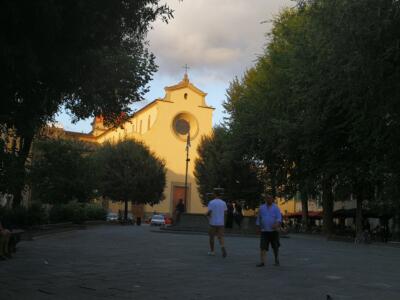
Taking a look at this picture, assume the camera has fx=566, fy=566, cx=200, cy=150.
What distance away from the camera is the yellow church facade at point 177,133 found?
77.8 m

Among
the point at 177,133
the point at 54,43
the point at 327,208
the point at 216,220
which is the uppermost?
the point at 177,133

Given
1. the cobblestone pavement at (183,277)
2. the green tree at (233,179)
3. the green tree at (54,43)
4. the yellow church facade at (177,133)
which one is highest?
the yellow church facade at (177,133)

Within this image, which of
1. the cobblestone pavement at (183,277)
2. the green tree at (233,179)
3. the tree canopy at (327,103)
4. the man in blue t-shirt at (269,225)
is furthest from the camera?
the green tree at (233,179)

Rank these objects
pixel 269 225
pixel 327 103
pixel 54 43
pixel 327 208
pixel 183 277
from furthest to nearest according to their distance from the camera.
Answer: pixel 327 208
pixel 327 103
pixel 269 225
pixel 183 277
pixel 54 43

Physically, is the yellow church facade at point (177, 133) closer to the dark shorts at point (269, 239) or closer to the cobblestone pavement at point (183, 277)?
the cobblestone pavement at point (183, 277)

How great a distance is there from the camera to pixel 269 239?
1272cm

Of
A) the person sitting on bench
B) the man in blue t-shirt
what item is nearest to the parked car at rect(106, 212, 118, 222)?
the person sitting on bench

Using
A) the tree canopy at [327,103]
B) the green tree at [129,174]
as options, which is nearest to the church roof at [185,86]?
the green tree at [129,174]

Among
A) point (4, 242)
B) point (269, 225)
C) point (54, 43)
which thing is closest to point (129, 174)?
point (4, 242)

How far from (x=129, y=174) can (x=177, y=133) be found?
22337 mm

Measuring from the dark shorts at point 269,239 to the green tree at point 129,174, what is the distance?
45.6 metres

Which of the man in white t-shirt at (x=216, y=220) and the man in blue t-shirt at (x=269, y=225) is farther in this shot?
the man in white t-shirt at (x=216, y=220)

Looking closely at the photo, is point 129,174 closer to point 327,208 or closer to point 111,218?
point 111,218

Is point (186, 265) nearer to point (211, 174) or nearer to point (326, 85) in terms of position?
point (326, 85)
